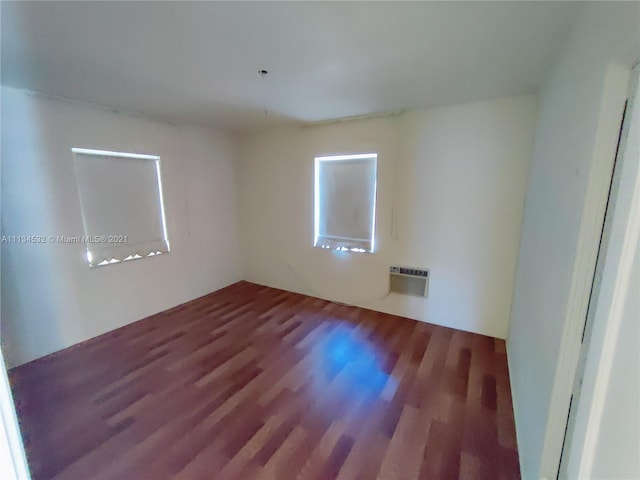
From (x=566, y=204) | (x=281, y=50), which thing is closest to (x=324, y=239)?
(x=281, y=50)

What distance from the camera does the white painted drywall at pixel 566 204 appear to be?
965 mm

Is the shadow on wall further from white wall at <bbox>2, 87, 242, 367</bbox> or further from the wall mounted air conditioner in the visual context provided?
the wall mounted air conditioner

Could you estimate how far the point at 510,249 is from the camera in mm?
2682

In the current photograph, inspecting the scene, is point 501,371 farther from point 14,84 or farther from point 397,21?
point 14,84

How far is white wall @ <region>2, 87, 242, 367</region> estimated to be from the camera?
7.68 ft

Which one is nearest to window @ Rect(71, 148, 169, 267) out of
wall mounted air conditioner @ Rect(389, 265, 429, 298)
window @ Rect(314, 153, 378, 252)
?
window @ Rect(314, 153, 378, 252)

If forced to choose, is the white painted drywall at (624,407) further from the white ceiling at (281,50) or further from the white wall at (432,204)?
the white wall at (432,204)

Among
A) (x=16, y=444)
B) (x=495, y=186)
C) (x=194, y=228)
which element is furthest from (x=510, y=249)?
(x=194, y=228)

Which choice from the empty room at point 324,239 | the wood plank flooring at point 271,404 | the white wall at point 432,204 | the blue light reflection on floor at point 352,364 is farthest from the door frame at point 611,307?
the white wall at point 432,204

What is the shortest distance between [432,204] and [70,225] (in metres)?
3.79

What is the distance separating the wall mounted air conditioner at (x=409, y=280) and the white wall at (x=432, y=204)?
0.07 m

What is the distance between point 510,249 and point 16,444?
3334 mm

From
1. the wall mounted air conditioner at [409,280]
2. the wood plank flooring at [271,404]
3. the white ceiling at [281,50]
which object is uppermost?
the white ceiling at [281,50]

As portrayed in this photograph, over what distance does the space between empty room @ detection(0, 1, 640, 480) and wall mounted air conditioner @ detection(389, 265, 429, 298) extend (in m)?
0.02
